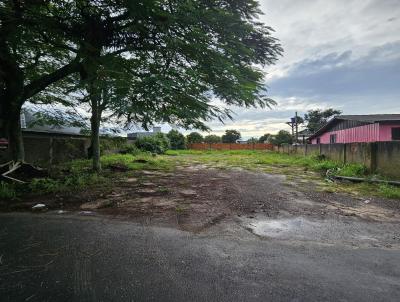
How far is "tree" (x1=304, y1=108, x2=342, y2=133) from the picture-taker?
3834 centimetres

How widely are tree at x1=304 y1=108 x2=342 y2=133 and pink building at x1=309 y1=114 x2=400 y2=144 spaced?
46.7ft

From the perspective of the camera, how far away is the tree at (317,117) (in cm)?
3834

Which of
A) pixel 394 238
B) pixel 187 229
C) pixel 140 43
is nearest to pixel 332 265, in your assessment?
pixel 394 238

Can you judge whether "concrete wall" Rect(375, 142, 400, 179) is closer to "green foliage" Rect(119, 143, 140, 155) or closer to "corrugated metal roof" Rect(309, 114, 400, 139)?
"corrugated metal roof" Rect(309, 114, 400, 139)

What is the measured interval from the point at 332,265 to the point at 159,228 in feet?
7.08

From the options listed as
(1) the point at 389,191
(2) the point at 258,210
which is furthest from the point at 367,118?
(2) the point at 258,210

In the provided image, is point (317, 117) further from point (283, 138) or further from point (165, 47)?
point (165, 47)

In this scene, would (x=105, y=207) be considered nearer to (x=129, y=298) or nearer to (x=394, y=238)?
(x=129, y=298)

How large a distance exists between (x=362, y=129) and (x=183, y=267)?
1904 centimetres

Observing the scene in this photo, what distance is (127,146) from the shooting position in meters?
19.5

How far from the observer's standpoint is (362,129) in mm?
17359

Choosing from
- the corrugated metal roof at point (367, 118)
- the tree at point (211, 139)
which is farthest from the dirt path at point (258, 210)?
the tree at point (211, 139)

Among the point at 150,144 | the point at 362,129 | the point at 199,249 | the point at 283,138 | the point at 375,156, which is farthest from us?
the point at 283,138

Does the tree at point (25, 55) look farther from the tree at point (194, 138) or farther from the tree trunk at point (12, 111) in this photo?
the tree at point (194, 138)
